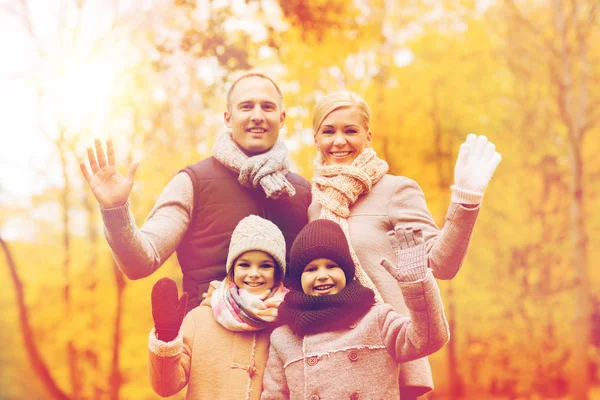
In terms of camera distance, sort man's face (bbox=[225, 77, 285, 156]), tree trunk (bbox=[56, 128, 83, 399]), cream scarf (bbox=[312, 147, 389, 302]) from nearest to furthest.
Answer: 1. cream scarf (bbox=[312, 147, 389, 302])
2. man's face (bbox=[225, 77, 285, 156])
3. tree trunk (bbox=[56, 128, 83, 399])

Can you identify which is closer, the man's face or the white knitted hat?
the white knitted hat

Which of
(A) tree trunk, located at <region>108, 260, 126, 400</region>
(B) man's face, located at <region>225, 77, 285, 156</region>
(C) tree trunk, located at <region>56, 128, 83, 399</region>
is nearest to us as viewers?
(B) man's face, located at <region>225, 77, 285, 156</region>

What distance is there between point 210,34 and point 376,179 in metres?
4.91

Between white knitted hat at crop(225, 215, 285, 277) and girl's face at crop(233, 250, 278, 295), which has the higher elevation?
white knitted hat at crop(225, 215, 285, 277)

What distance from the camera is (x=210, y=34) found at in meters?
8.02

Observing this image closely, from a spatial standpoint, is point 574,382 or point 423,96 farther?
point 423,96

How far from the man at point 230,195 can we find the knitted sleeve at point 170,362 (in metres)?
0.43

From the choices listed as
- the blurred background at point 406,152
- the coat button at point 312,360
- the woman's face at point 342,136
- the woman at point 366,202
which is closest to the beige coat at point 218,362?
the coat button at point 312,360

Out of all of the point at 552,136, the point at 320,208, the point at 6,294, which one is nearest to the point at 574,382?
the point at 552,136

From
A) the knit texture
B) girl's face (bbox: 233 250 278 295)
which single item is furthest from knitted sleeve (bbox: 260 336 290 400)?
the knit texture

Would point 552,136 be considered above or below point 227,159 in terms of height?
above

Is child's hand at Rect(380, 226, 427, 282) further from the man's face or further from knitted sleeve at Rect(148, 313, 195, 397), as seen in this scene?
the man's face

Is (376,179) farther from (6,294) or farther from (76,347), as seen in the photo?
(6,294)

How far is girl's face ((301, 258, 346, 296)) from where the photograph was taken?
3238 millimetres
